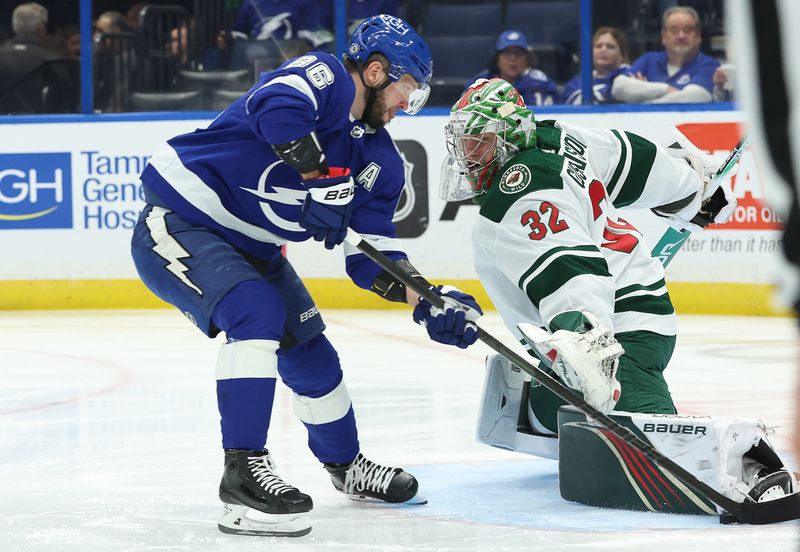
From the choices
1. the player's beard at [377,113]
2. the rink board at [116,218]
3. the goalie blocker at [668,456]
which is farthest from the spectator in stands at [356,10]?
the goalie blocker at [668,456]

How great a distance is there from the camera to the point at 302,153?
2.40 metres

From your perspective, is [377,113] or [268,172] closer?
[268,172]

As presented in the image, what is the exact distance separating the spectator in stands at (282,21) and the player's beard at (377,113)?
436cm

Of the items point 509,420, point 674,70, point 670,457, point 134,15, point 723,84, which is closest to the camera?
point 670,457

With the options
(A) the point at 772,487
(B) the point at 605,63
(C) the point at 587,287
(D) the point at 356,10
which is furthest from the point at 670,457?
(D) the point at 356,10

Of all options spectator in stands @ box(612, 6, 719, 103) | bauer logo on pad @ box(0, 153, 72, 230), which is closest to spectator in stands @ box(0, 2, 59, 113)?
bauer logo on pad @ box(0, 153, 72, 230)

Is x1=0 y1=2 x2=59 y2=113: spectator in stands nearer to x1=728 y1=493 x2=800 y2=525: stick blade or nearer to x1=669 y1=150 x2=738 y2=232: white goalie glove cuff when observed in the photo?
x1=669 y1=150 x2=738 y2=232: white goalie glove cuff

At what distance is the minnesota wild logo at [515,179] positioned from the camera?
2.69 meters

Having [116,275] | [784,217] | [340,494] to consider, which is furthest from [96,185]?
[784,217]

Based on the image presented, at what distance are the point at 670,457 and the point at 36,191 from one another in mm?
4970

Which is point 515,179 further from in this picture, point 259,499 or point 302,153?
point 259,499

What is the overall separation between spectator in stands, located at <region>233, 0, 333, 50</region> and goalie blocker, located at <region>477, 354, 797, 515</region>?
4.67 m

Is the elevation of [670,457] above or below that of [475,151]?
below

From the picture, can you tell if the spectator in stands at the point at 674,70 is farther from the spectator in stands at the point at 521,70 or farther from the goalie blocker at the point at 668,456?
the goalie blocker at the point at 668,456
